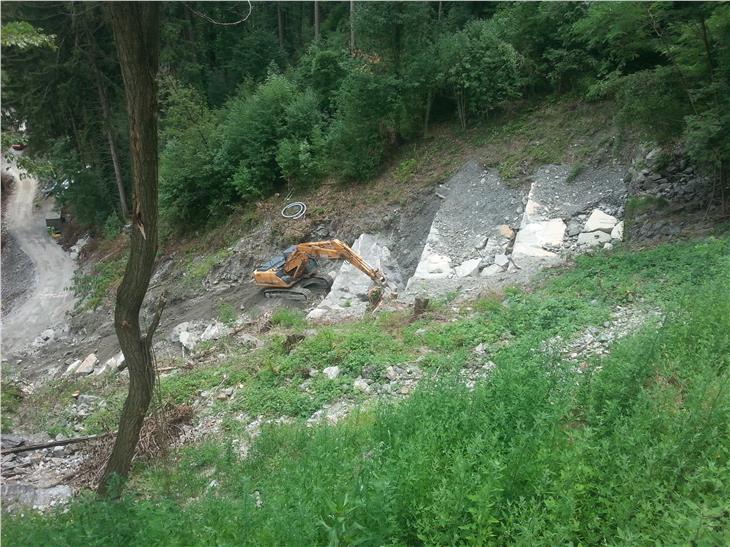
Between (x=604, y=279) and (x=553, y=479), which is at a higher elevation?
(x=553, y=479)

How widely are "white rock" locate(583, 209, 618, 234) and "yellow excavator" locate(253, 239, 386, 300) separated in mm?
5604

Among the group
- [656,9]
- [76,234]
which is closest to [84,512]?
[656,9]

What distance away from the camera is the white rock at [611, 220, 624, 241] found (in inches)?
462

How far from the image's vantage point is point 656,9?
9.99 metres

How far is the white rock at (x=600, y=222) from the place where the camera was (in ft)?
39.8

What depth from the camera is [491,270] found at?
1250 centimetres

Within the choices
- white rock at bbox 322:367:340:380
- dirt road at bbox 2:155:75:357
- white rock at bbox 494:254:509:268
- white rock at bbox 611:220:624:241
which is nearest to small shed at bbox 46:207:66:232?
dirt road at bbox 2:155:75:357

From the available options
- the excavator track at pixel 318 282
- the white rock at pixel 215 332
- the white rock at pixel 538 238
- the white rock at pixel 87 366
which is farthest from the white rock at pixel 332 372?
the white rock at pixel 87 366

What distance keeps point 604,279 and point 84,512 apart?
8523 mm

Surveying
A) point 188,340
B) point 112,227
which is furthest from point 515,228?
point 112,227

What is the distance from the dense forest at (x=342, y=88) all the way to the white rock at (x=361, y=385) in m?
6.25

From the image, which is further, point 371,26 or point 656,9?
point 371,26

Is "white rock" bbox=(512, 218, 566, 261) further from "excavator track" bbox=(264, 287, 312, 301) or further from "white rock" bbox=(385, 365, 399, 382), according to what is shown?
"excavator track" bbox=(264, 287, 312, 301)

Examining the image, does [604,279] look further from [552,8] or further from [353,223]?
[552,8]
